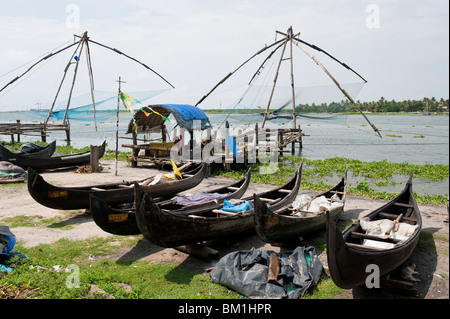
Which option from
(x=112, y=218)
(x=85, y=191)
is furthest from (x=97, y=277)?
(x=85, y=191)

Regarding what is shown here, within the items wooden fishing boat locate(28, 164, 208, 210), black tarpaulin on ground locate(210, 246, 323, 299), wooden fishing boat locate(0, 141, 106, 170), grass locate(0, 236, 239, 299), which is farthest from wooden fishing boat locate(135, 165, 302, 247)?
wooden fishing boat locate(0, 141, 106, 170)

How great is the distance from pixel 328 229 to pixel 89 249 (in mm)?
4410

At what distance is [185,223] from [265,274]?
1655mm

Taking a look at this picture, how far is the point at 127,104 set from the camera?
476 inches

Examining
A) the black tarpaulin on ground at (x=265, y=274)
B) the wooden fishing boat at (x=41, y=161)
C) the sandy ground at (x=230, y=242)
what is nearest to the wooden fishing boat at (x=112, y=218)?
the sandy ground at (x=230, y=242)

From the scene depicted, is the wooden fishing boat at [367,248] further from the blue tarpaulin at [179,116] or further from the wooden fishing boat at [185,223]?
the blue tarpaulin at [179,116]

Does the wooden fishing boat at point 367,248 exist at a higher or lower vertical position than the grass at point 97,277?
higher

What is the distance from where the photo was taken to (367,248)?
4.88 meters

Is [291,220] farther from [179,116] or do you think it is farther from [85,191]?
[179,116]

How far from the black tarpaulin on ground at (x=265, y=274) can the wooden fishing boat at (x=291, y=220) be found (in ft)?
1.73

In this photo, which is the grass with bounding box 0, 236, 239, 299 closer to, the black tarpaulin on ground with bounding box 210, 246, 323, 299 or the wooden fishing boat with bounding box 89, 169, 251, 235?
the black tarpaulin on ground with bounding box 210, 246, 323, 299

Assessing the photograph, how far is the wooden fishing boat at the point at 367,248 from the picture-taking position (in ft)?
14.1

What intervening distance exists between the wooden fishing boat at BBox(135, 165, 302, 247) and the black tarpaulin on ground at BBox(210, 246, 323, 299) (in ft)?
3.16

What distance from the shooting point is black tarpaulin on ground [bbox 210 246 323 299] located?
15.6ft
